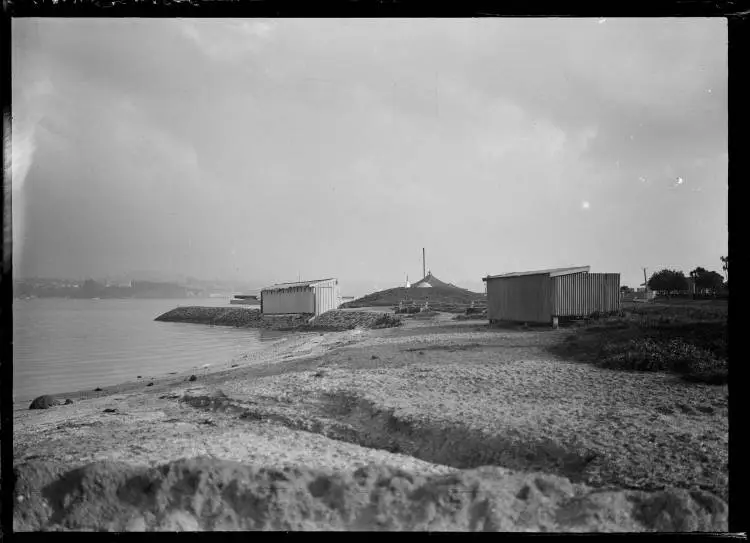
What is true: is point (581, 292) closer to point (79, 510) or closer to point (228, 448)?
point (228, 448)

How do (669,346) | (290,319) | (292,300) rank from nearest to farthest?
1. (669,346)
2. (292,300)
3. (290,319)

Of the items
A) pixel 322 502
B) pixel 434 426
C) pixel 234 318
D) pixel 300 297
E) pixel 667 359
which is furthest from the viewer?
pixel 234 318

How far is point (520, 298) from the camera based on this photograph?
1530 cm

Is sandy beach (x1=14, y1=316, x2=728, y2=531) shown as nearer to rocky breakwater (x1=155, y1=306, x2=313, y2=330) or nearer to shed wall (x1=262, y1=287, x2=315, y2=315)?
shed wall (x1=262, y1=287, x2=315, y2=315)

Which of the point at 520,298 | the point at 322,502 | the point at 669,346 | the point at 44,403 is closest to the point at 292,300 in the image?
the point at 520,298

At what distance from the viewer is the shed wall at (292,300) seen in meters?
24.5

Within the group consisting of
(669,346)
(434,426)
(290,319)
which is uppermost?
(669,346)

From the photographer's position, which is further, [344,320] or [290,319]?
[290,319]

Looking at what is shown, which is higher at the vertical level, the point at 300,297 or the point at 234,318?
the point at 300,297

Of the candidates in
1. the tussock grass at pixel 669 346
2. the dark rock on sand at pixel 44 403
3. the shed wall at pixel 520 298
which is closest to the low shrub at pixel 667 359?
the tussock grass at pixel 669 346

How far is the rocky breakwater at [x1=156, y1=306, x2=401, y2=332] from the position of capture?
2567 cm

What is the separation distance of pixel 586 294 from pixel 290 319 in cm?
2041

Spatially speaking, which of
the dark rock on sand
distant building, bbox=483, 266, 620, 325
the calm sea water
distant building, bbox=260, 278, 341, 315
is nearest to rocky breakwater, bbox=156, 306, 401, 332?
distant building, bbox=260, 278, 341, 315

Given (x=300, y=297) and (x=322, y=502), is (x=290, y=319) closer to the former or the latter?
(x=300, y=297)
